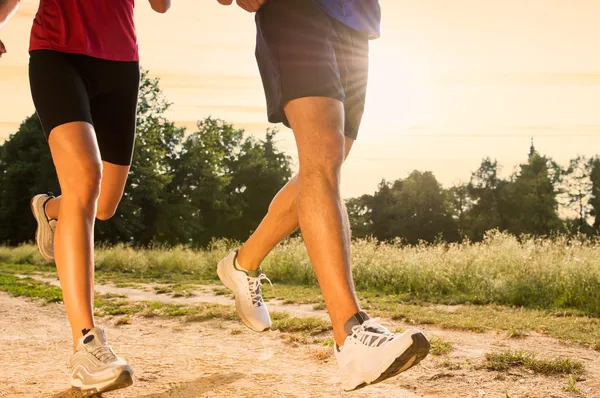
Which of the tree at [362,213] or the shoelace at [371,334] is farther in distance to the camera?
the tree at [362,213]

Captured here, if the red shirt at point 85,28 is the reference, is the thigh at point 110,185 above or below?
below

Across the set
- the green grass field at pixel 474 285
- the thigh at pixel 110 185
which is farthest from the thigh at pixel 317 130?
the green grass field at pixel 474 285

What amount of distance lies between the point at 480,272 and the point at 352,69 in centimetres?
835

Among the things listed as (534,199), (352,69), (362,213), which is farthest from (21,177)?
(352,69)

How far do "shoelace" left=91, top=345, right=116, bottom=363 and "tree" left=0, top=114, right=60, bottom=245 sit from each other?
132 ft

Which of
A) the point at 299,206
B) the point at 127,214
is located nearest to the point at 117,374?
the point at 299,206

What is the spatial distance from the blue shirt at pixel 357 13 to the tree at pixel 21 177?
40309 mm

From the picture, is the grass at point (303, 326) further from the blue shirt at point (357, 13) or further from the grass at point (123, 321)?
the blue shirt at point (357, 13)

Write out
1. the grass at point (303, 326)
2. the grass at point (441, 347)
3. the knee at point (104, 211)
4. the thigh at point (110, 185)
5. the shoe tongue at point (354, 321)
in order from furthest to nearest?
the grass at point (303, 326), the grass at point (441, 347), the knee at point (104, 211), the thigh at point (110, 185), the shoe tongue at point (354, 321)

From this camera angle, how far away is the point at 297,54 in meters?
2.76

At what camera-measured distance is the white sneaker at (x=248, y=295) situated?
3789 mm

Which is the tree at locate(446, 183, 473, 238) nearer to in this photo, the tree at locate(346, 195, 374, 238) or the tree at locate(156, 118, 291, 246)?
the tree at locate(346, 195, 374, 238)

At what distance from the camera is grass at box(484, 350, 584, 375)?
152 inches

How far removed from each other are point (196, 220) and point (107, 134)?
43.3m
